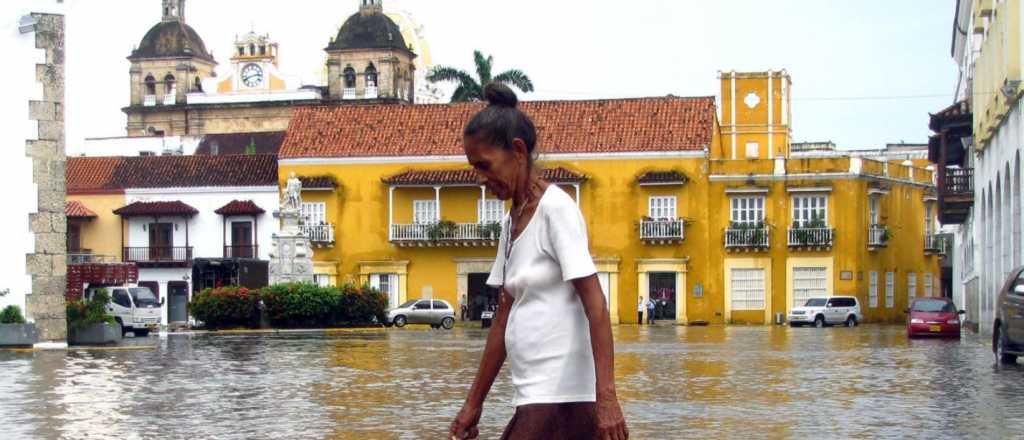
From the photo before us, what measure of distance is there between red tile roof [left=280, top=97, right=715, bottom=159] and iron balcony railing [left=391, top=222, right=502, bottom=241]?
2657mm

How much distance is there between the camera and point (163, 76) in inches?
4107

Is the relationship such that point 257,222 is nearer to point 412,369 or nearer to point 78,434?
point 412,369

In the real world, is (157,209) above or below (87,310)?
above

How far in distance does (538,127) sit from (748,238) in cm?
871

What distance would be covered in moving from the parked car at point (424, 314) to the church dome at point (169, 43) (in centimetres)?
5849

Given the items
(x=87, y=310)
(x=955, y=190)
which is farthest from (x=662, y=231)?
(x=87, y=310)

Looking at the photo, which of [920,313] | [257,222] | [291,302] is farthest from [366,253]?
[920,313]

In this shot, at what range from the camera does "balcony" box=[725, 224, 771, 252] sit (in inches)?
2261

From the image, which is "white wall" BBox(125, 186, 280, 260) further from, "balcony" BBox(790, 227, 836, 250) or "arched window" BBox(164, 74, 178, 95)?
"arched window" BBox(164, 74, 178, 95)

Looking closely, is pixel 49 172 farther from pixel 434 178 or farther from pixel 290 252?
pixel 434 178

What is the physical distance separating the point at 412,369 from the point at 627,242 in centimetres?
3739

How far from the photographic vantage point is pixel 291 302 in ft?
137

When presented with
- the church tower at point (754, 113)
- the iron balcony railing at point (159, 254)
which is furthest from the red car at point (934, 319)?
the church tower at point (754, 113)

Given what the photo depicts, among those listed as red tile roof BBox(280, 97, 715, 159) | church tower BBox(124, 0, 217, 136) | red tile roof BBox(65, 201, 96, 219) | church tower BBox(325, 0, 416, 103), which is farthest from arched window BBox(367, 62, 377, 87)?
red tile roof BBox(65, 201, 96, 219)
